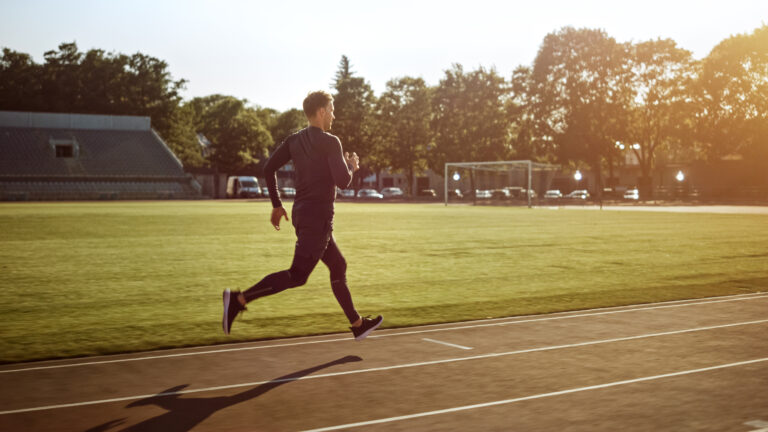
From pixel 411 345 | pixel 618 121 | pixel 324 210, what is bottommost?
pixel 411 345

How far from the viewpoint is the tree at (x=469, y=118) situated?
79.9 metres

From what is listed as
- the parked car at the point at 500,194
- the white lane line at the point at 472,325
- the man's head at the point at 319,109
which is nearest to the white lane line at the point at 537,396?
the white lane line at the point at 472,325

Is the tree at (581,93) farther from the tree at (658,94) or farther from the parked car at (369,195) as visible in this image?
the parked car at (369,195)

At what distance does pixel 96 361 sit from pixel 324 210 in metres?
2.04

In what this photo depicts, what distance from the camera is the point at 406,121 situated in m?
85.1

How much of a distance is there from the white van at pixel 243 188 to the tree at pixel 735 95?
44455 millimetres

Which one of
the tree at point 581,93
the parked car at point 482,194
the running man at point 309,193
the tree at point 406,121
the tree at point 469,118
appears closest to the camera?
the running man at point 309,193

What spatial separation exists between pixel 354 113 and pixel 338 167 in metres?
85.1

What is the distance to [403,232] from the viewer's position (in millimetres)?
23922

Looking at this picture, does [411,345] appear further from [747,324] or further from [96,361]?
[747,324]

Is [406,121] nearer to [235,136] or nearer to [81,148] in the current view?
[235,136]

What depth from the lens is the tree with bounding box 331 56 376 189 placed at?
89.6 meters

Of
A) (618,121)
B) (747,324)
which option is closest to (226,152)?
(618,121)

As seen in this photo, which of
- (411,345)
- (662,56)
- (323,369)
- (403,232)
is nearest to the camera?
(323,369)
